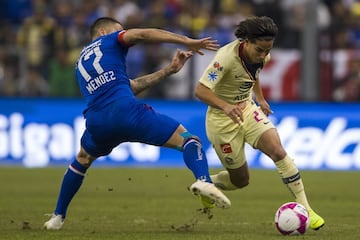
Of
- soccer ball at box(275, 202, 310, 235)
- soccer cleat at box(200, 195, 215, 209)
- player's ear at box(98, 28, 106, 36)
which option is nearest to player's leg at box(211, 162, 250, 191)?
soccer cleat at box(200, 195, 215, 209)

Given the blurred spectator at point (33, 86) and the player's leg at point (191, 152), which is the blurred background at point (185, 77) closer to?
the blurred spectator at point (33, 86)

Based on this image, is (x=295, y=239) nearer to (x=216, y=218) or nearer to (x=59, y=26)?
(x=216, y=218)

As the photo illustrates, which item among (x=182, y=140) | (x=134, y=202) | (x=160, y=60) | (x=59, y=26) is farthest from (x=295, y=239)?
(x=59, y=26)

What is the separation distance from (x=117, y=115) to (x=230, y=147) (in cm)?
177

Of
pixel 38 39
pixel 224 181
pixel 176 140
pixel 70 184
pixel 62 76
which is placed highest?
pixel 176 140

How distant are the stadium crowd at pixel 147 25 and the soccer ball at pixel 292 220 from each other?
41.6ft

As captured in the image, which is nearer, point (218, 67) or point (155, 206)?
point (218, 67)

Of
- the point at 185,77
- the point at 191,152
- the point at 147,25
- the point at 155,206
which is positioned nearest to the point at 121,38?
the point at 191,152

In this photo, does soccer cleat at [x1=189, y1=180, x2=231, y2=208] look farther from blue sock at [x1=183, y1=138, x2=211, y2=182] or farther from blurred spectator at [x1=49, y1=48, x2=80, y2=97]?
blurred spectator at [x1=49, y1=48, x2=80, y2=97]

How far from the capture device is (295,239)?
10656 mm

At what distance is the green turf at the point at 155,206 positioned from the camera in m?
11.4

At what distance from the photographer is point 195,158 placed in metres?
11.0

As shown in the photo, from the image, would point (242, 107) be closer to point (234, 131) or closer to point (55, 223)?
point (234, 131)

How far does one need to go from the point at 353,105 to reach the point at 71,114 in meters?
6.09
